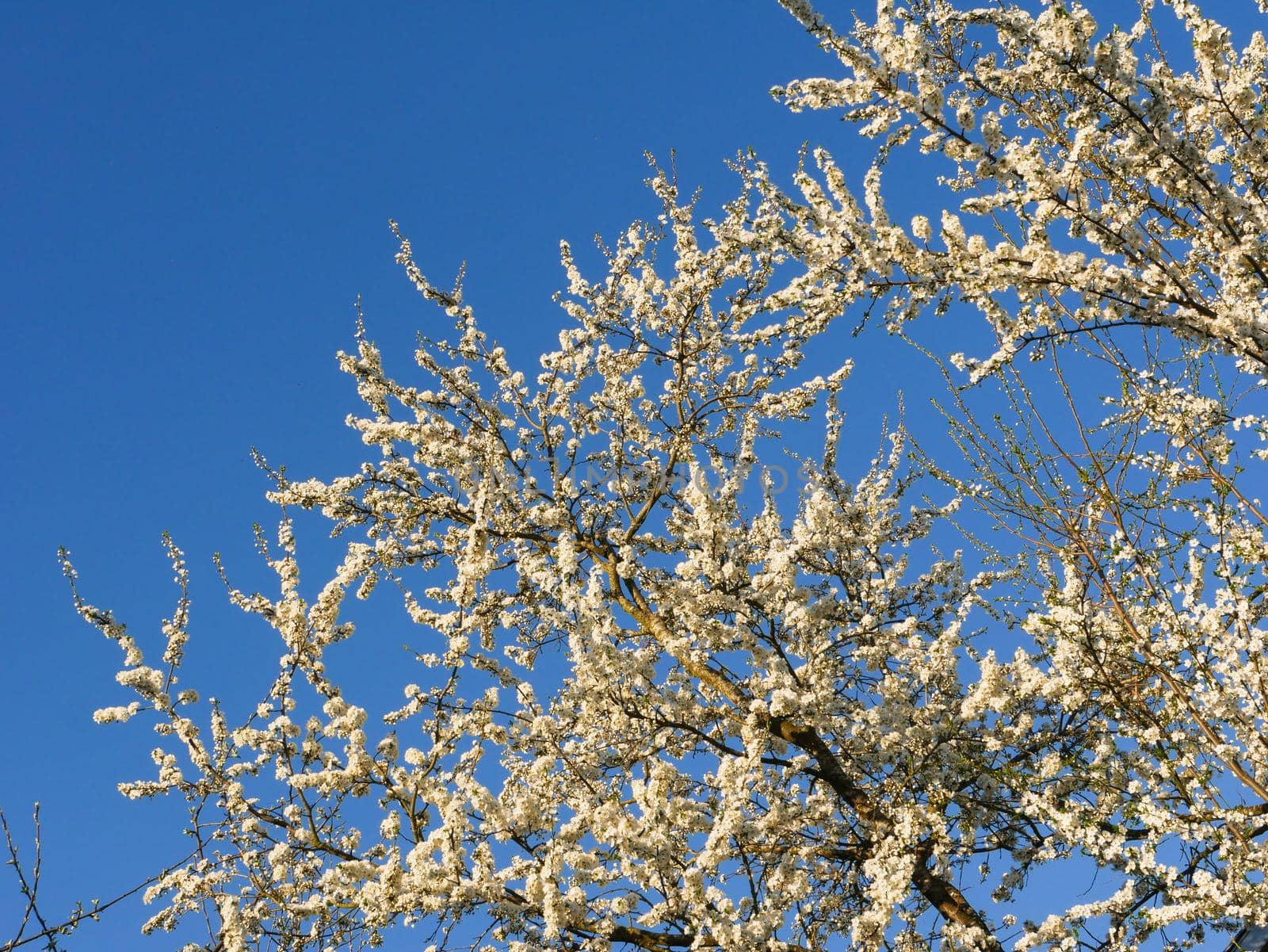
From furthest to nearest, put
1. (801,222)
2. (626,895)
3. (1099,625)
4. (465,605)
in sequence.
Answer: (465,605) → (626,895) → (1099,625) → (801,222)

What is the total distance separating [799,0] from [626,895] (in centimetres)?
505

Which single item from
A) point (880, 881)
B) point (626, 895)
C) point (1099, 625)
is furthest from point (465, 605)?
point (1099, 625)

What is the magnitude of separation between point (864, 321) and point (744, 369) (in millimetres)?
3395

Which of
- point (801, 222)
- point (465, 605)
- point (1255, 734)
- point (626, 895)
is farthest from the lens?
point (465, 605)

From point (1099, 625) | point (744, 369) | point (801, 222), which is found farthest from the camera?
point (744, 369)

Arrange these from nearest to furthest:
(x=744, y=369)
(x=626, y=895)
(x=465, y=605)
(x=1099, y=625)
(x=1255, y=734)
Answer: (x=1255, y=734)
(x=1099, y=625)
(x=626, y=895)
(x=465, y=605)
(x=744, y=369)

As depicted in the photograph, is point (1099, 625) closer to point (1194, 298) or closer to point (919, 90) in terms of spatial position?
point (1194, 298)

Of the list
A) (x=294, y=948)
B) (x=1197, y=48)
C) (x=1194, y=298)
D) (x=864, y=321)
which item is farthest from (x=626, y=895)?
(x=1197, y=48)

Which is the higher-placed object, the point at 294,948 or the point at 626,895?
the point at 294,948

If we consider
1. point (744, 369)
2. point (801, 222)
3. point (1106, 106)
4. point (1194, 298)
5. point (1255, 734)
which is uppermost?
point (744, 369)

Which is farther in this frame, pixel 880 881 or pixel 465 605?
pixel 465 605

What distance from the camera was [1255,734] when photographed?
185 inches

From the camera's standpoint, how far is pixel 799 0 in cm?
485

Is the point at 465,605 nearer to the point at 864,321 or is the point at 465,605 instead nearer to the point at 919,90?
the point at 864,321
